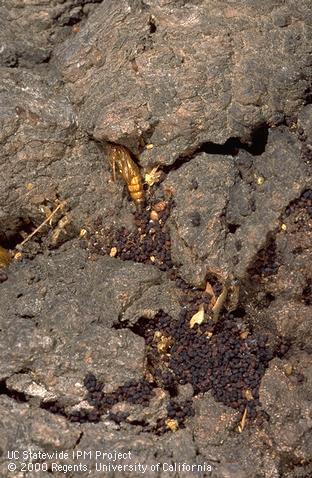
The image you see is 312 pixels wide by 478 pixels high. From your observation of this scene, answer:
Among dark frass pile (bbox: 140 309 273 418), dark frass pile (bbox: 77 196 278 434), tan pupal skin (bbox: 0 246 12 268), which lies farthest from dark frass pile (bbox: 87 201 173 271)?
tan pupal skin (bbox: 0 246 12 268)

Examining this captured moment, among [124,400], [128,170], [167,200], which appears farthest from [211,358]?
[128,170]

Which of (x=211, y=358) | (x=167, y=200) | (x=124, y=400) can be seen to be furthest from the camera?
(x=167, y=200)

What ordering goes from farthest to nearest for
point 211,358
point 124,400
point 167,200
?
point 167,200, point 211,358, point 124,400

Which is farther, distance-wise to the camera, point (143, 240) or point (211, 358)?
point (143, 240)

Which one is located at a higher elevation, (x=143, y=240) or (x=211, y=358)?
(x=143, y=240)

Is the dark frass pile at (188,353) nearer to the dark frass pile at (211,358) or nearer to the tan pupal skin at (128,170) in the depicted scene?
the dark frass pile at (211,358)

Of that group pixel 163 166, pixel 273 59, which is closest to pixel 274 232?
pixel 163 166

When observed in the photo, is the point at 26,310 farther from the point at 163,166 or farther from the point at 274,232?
the point at 274,232

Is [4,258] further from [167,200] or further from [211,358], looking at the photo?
[211,358]

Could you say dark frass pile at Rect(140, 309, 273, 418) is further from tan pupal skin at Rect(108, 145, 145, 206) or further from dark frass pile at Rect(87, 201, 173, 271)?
tan pupal skin at Rect(108, 145, 145, 206)
